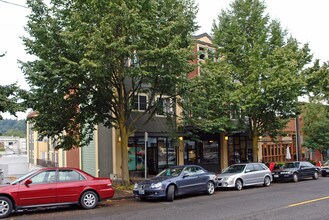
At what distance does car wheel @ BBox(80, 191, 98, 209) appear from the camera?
40.9ft

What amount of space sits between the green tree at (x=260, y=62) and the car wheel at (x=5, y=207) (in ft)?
46.1

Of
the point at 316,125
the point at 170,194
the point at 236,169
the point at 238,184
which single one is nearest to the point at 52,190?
the point at 170,194

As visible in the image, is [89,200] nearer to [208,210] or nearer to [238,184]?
[208,210]

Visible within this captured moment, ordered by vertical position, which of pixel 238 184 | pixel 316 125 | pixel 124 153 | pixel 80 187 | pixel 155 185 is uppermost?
pixel 316 125

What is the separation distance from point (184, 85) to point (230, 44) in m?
7.72

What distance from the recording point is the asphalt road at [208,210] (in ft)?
34.1

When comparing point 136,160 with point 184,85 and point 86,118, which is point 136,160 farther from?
point 184,85

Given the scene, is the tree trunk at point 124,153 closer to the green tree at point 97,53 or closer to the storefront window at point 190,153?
the green tree at point 97,53

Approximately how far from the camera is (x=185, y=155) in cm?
2689

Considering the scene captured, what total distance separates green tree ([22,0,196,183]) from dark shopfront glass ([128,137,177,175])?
17.9 feet

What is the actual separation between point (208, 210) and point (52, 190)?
5.24 metres

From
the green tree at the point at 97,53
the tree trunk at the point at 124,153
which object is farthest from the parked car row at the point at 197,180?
the green tree at the point at 97,53

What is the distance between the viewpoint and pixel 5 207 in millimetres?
11055

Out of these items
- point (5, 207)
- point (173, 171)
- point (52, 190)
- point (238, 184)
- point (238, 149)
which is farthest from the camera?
point (238, 149)
